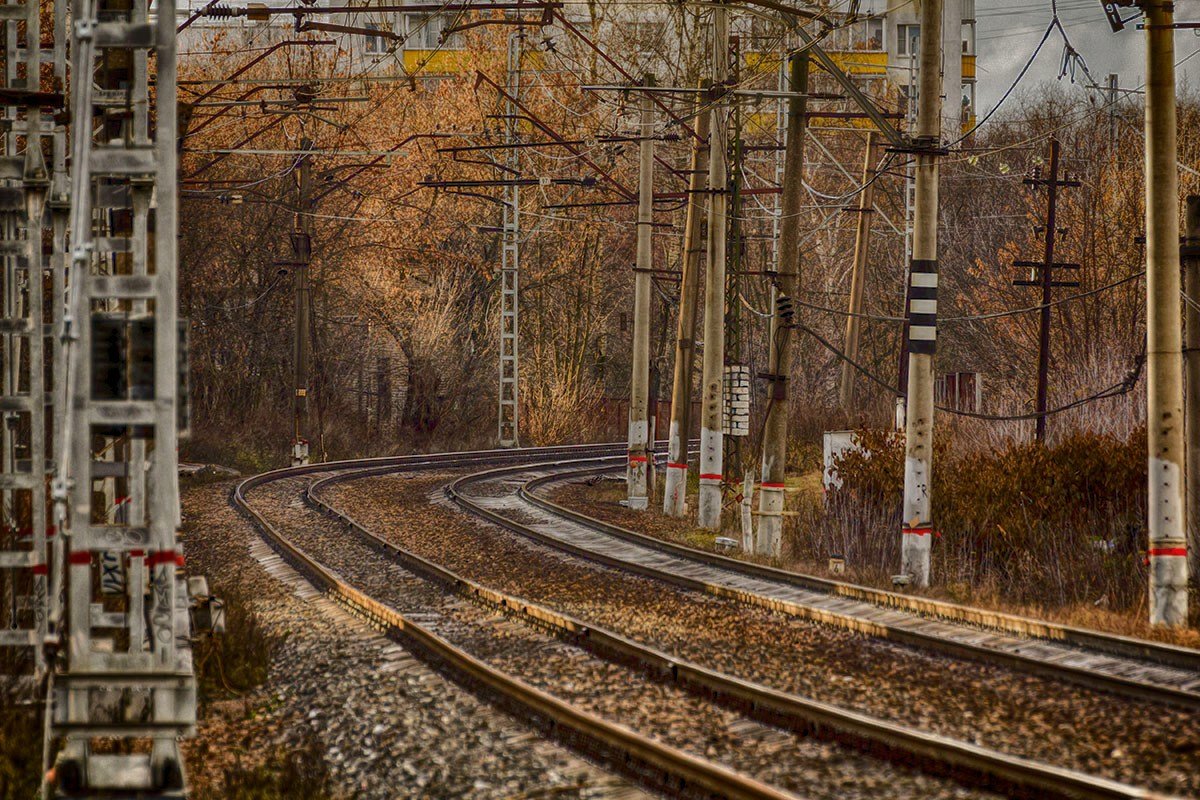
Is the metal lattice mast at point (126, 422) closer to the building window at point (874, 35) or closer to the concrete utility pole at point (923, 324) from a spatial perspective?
the concrete utility pole at point (923, 324)

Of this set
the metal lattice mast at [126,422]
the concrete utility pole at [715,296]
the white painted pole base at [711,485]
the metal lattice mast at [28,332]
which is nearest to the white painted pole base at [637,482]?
the concrete utility pole at [715,296]

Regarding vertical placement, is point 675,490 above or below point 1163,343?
below

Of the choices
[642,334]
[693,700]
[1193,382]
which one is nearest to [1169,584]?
[1193,382]

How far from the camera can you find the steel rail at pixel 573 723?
7289mm

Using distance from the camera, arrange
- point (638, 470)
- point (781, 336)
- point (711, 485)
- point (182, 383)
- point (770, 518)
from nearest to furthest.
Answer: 1. point (182, 383)
2. point (781, 336)
3. point (770, 518)
4. point (711, 485)
5. point (638, 470)

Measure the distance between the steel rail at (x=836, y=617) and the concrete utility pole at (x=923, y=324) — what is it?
1.50 metres

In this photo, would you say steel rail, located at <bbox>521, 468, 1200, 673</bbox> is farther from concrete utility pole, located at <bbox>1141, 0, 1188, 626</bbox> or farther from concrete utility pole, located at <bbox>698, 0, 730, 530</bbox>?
concrete utility pole, located at <bbox>698, 0, 730, 530</bbox>

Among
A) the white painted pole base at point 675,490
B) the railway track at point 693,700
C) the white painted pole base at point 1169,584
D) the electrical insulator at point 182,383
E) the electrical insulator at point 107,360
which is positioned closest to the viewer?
the electrical insulator at point 107,360

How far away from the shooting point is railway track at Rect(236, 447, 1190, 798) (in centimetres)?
723

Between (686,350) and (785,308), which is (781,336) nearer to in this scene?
(785,308)

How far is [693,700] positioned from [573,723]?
1094 millimetres

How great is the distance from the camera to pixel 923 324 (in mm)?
15180

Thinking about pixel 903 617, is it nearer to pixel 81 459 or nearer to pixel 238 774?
pixel 238 774

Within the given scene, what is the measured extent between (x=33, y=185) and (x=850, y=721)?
20.9ft
